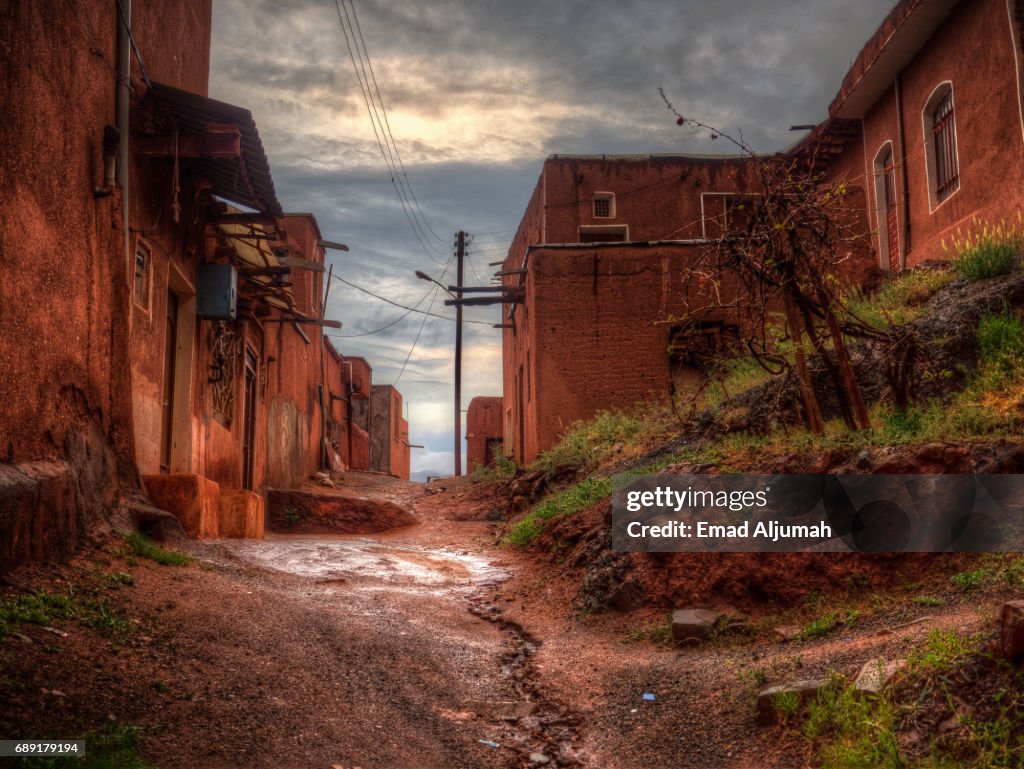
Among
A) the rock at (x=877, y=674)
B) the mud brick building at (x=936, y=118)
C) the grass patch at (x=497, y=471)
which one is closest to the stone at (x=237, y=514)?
the grass patch at (x=497, y=471)

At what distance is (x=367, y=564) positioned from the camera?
9.20 m

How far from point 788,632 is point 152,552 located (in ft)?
15.7

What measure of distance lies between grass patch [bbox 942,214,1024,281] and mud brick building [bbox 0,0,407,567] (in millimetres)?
8088

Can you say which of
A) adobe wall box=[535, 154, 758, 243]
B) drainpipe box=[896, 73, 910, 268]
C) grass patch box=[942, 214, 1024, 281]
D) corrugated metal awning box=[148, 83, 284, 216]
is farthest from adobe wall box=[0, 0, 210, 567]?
adobe wall box=[535, 154, 758, 243]

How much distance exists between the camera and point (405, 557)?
33.0 feet

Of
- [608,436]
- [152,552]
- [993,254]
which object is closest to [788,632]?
[152,552]

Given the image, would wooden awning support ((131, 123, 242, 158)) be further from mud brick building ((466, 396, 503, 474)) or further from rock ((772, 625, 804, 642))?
mud brick building ((466, 396, 503, 474))

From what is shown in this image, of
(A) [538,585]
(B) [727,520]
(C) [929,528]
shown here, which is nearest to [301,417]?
(A) [538,585]

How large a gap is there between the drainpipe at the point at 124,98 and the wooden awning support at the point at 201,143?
26.1 inches

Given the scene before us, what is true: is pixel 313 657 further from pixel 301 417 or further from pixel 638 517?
pixel 301 417

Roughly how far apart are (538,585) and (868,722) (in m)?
4.88

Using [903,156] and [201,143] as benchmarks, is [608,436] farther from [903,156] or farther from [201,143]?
[201,143]

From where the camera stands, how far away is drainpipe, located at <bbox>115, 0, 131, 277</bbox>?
8070 millimetres

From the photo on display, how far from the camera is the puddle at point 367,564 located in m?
8.50
